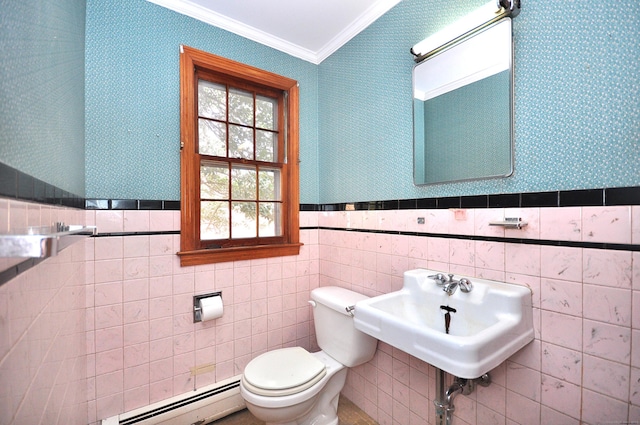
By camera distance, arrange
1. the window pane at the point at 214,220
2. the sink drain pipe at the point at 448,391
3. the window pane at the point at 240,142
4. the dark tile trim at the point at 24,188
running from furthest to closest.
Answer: the window pane at the point at 240,142
the window pane at the point at 214,220
the sink drain pipe at the point at 448,391
the dark tile trim at the point at 24,188

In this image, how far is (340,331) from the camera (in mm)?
1693

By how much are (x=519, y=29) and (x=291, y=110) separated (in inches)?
58.1

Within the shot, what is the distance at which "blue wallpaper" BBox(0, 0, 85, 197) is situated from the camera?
49cm

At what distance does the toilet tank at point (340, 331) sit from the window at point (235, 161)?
52 cm

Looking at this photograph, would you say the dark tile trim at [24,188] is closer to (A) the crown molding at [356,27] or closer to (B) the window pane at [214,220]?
(B) the window pane at [214,220]

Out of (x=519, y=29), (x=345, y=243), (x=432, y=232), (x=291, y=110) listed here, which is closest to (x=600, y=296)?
(x=432, y=232)

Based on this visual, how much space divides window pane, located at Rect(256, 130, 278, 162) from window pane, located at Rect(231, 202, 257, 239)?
14.9 inches

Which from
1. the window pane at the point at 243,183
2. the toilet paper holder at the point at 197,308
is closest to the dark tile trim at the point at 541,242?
the window pane at the point at 243,183

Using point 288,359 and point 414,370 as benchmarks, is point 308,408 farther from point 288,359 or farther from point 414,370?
point 414,370

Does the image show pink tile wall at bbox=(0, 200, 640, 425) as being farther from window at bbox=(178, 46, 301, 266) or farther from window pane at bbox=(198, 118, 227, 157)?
window pane at bbox=(198, 118, 227, 157)

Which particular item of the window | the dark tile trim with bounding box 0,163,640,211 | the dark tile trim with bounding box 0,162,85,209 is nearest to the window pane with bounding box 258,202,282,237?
the window

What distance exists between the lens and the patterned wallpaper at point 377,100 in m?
0.96

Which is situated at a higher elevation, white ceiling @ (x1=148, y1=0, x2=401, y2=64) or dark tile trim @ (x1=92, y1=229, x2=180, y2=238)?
white ceiling @ (x1=148, y1=0, x2=401, y2=64)

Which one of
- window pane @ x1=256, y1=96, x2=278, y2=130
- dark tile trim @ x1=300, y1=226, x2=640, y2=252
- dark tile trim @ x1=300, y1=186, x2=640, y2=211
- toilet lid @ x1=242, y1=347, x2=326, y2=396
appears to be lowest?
toilet lid @ x1=242, y1=347, x2=326, y2=396
